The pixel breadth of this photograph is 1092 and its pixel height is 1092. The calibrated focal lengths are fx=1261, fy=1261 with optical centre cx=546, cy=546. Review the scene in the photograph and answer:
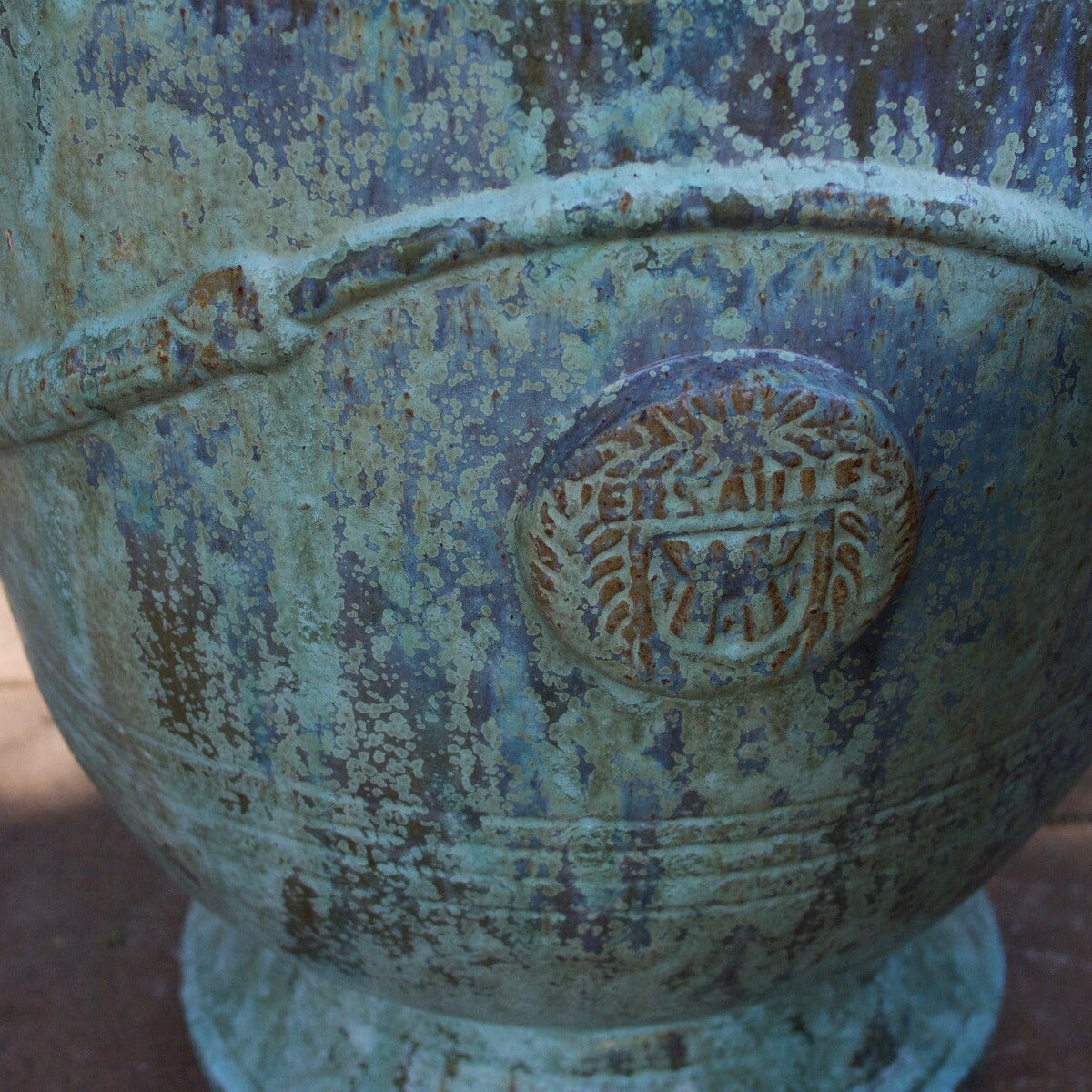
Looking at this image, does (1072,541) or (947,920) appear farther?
(947,920)

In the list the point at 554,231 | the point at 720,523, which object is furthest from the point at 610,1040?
the point at 554,231

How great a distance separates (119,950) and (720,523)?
120 centimetres

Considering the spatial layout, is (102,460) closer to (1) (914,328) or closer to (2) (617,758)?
(2) (617,758)

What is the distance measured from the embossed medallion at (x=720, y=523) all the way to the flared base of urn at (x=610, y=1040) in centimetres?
58

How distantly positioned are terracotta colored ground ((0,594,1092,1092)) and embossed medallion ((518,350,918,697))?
83cm

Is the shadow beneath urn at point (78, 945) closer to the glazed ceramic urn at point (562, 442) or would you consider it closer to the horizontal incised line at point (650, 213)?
the glazed ceramic urn at point (562, 442)

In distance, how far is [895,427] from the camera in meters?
0.87

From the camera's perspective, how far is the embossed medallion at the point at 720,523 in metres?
0.83

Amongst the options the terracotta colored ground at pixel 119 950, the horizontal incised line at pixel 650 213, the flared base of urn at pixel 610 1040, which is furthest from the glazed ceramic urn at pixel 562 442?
the terracotta colored ground at pixel 119 950

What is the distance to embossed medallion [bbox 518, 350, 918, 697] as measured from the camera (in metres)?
0.83

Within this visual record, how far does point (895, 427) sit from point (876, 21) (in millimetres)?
261

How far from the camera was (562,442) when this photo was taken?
2.80ft

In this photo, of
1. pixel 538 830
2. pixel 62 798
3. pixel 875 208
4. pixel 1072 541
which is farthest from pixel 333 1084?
pixel 875 208

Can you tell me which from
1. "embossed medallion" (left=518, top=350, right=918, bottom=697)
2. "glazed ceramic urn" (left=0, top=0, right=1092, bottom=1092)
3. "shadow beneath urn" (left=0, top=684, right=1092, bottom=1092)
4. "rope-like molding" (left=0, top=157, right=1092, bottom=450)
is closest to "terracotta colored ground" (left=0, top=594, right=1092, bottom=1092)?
"shadow beneath urn" (left=0, top=684, right=1092, bottom=1092)
